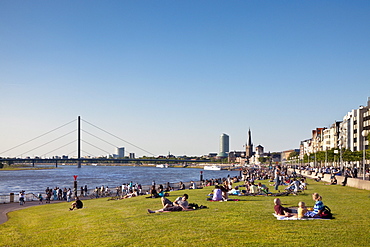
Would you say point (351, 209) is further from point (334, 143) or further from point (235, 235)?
point (334, 143)

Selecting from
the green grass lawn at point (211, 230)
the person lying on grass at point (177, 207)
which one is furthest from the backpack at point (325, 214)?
the person lying on grass at point (177, 207)

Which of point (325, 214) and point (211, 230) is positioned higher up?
point (325, 214)

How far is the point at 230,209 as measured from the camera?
51.5 feet

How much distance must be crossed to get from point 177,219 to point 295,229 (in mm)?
4253

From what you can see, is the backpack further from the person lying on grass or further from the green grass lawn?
the person lying on grass

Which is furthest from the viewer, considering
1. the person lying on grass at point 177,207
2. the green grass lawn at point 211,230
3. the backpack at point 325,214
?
the person lying on grass at point 177,207

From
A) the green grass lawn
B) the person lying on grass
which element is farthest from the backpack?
the person lying on grass

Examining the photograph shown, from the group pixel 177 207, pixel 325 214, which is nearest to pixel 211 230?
pixel 325 214

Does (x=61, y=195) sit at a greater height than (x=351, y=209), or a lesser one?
lesser

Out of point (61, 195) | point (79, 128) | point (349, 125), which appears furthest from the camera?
point (79, 128)

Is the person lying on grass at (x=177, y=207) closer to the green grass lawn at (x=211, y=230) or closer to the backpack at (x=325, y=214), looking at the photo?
the green grass lawn at (x=211, y=230)

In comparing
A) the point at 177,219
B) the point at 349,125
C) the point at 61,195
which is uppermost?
the point at 349,125

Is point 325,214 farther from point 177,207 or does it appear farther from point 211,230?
point 177,207

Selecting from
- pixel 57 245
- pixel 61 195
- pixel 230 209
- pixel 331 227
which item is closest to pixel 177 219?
pixel 230 209
